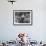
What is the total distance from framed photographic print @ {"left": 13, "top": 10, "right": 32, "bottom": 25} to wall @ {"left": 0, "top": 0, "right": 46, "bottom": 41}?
0.11 metres

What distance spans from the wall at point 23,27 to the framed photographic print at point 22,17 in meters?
0.11

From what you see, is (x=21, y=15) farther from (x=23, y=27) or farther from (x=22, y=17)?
(x=23, y=27)

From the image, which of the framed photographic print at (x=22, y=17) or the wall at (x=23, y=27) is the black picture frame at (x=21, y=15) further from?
the wall at (x=23, y=27)

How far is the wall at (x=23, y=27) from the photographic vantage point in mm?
4633

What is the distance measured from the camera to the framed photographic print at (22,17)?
4641 mm

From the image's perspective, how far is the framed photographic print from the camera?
4.64 m

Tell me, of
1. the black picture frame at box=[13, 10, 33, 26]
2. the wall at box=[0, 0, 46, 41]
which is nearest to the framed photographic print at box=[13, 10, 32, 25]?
the black picture frame at box=[13, 10, 33, 26]

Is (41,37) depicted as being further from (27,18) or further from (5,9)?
(5,9)

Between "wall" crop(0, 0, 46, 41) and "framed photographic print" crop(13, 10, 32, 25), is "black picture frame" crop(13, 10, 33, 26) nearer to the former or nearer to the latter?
"framed photographic print" crop(13, 10, 32, 25)

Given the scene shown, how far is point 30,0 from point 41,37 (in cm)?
136

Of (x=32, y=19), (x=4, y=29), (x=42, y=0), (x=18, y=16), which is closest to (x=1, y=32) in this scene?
(x=4, y=29)

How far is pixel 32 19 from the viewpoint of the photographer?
4637 mm

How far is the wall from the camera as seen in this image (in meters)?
4.63

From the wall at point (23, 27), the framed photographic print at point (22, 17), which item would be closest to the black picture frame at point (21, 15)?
the framed photographic print at point (22, 17)
